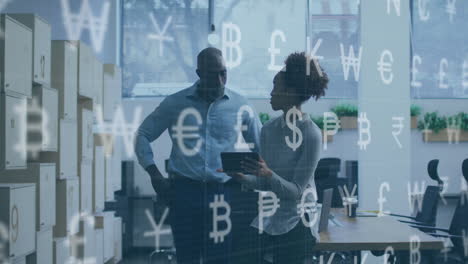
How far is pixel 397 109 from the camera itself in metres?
3.10

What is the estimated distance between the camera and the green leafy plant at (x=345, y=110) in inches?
95.6

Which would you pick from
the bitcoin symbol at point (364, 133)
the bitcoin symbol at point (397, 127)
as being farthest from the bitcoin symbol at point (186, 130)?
the bitcoin symbol at point (397, 127)

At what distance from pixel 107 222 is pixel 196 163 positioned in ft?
1.75

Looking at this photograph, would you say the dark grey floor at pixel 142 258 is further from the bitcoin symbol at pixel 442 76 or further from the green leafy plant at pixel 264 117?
the bitcoin symbol at pixel 442 76

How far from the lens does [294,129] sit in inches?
79.6

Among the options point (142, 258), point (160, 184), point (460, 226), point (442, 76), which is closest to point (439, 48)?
point (442, 76)

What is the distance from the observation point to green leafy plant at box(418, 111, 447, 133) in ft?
9.58

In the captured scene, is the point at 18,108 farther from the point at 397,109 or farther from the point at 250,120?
the point at 397,109

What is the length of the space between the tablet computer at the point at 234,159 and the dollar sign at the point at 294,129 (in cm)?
13

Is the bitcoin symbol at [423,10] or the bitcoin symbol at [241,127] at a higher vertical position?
the bitcoin symbol at [423,10]

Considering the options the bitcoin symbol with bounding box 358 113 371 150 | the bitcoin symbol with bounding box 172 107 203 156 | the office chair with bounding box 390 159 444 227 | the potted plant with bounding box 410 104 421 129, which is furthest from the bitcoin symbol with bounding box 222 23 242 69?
the office chair with bounding box 390 159 444 227

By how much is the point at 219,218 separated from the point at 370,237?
2.05 feet

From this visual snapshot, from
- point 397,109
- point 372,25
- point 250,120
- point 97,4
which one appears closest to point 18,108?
point 97,4

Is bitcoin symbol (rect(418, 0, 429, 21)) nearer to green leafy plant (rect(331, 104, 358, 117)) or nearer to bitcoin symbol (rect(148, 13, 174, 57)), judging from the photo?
green leafy plant (rect(331, 104, 358, 117))
